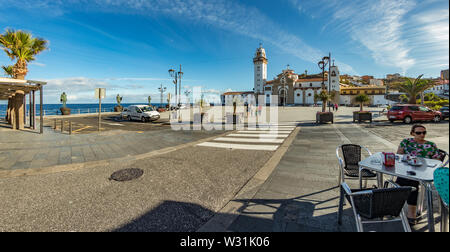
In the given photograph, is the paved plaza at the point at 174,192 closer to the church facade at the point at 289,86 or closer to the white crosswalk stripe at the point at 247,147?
the white crosswalk stripe at the point at 247,147

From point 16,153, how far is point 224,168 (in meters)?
7.39

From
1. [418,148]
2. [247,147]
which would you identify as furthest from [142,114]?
[418,148]

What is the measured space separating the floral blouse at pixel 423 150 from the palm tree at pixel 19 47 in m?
20.0

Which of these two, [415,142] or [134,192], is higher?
[415,142]

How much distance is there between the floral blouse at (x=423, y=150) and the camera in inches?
119

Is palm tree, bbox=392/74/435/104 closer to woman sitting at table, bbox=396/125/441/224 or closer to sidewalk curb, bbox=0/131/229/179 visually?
woman sitting at table, bbox=396/125/441/224

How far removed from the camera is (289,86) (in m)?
76.3

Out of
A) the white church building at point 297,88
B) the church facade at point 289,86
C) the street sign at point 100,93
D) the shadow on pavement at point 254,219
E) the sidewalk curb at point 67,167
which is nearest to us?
the shadow on pavement at point 254,219

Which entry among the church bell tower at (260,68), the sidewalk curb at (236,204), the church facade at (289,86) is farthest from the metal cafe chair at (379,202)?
the church bell tower at (260,68)

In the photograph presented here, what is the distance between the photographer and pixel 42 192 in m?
3.88

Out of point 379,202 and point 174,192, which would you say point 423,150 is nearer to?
point 379,202

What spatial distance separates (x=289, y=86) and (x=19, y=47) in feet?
247
